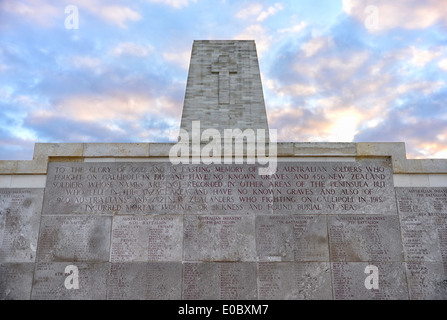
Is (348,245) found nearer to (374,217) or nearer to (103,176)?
(374,217)

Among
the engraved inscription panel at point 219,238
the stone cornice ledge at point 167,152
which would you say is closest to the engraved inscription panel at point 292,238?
the engraved inscription panel at point 219,238

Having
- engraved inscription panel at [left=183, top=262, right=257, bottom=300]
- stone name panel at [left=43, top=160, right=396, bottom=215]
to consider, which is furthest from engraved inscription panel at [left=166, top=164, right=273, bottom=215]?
engraved inscription panel at [left=183, top=262, right=257, bottom=300]

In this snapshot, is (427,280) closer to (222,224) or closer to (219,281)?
(219,281)

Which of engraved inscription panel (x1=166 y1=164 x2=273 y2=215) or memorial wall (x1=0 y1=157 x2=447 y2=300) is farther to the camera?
engraved inscription panel (x1=166 y1=164 x2=273 y2=215)

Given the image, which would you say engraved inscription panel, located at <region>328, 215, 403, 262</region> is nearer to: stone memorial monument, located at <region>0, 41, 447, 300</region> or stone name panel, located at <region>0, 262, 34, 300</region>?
stone memorial monument, located at <region>0, 41, 447, 300</region>

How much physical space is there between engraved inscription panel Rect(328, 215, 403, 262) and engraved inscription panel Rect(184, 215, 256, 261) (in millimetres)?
2050

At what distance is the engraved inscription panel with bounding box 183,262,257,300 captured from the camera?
838 centimetres

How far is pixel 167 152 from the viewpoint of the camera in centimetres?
949

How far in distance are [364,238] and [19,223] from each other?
28.4ft

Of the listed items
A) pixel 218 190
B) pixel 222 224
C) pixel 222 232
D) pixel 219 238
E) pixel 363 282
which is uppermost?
pixel 218 190

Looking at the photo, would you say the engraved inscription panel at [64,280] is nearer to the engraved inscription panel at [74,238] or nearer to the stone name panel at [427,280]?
the engraved inscription panel at [74,238]

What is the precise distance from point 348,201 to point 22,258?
823 cm

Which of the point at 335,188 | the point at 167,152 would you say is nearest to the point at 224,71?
the point at 167,152

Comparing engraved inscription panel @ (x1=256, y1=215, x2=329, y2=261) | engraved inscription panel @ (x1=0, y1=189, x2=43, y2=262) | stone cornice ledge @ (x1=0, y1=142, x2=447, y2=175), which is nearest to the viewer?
engraved inscription panel @ (x1=256, y1=215, x2=329, y2=261)
